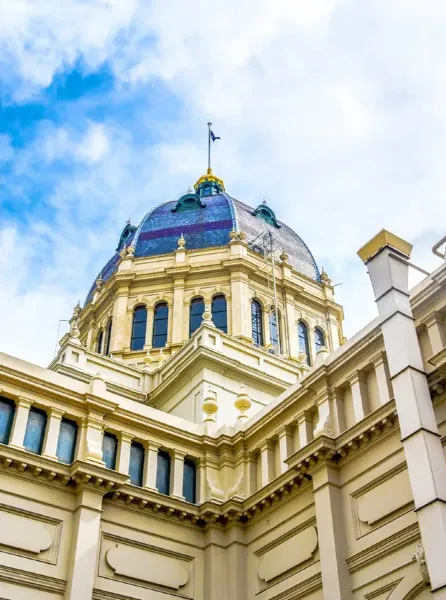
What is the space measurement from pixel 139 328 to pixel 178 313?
2.37m

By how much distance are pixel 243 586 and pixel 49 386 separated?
25.3 ft

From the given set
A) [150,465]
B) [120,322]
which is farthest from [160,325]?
[150,465]

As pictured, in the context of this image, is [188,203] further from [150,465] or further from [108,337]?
[150,465]

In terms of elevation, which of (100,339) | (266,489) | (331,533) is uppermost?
(100,339)

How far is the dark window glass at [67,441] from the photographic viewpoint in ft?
69.6

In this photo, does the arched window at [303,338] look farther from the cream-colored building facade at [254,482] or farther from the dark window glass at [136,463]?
the dark window glass at [136,463]

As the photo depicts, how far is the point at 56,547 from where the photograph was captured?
768 inches

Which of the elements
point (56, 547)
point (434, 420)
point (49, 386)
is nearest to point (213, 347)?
point (49, 386)

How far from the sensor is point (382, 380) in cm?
1950

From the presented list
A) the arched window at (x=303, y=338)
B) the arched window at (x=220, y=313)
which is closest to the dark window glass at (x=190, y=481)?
the arched window at (x=220, y=313)

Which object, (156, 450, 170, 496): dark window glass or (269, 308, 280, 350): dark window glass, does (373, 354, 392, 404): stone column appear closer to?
(156, 450, 170, 496): dark window glass

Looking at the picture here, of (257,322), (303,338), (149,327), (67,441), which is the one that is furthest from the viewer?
(303,338)

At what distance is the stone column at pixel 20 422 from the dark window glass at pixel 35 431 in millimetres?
246

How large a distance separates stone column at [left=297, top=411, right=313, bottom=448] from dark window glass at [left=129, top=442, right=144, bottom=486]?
4.77 meters
